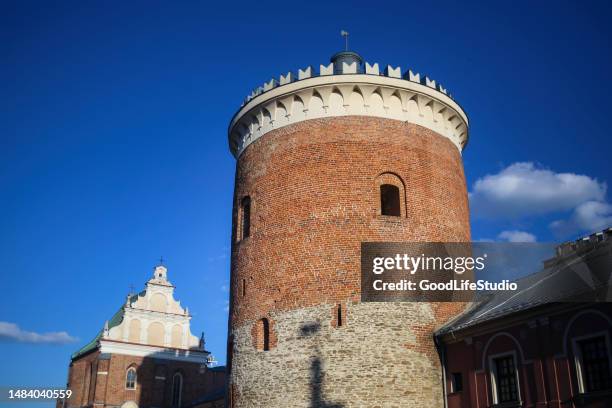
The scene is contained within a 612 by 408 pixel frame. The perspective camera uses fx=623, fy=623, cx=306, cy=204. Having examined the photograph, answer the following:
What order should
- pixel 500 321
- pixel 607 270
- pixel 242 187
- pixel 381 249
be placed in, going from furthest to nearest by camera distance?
pixel 242 187 → pixel 381 249 → pixel 500 321 → pixel 607 270

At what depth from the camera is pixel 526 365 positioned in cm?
1447

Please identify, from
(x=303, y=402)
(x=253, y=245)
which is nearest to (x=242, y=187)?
(x=253, y=245)

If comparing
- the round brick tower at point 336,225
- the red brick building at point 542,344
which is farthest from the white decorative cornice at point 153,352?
the red brick building at point 542,344

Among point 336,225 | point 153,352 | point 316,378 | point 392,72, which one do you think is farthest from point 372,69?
point 153,352

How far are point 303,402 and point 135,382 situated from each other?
85.2 feet

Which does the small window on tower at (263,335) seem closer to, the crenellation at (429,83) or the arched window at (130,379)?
the crenellation at (429,83)

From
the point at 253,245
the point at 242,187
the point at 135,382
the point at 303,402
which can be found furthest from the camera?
the point at 135,382

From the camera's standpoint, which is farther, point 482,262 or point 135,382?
point 135,382

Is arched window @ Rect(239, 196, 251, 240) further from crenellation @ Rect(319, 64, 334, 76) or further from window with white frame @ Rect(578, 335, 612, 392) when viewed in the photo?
window with white frame @ Rect(578, 335, 612, 392)

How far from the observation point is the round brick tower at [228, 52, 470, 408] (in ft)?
54.9

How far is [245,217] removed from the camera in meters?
20.8

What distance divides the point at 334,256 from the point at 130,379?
26.4 meters

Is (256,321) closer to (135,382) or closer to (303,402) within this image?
(303,402)

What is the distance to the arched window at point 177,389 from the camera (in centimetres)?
4044
